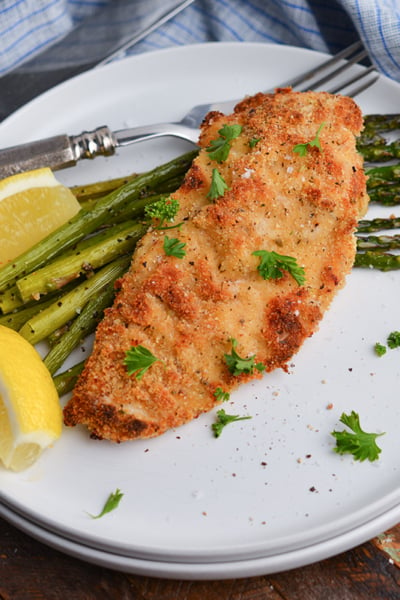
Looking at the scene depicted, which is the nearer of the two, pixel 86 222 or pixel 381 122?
pixel 86 222

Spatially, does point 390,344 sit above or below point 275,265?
below

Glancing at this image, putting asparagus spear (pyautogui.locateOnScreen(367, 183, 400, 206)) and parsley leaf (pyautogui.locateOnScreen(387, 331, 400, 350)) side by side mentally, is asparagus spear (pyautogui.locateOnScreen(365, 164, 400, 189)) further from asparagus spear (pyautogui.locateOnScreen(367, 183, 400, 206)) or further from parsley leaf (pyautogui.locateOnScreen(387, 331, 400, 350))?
parsley leaf (pyautogui.locateOnScreen(387, 331, 400, 350))

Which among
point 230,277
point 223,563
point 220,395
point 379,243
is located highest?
point 230,277

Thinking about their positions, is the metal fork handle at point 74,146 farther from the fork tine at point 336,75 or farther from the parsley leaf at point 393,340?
the parsley leaf at point 393,340

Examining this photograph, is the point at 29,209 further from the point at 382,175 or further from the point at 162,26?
the point at 162,26

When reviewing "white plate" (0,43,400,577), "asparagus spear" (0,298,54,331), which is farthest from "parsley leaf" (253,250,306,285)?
"asparagus spear" (0,298,54,331)

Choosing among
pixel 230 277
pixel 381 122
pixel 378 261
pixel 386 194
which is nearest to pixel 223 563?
pixel 230 277

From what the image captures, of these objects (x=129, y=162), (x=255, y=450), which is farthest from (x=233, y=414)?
(x=129, y=162)

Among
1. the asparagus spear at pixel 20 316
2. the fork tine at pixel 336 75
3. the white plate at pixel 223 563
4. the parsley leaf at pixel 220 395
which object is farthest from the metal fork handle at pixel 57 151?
the white plate at pixel 223 563
